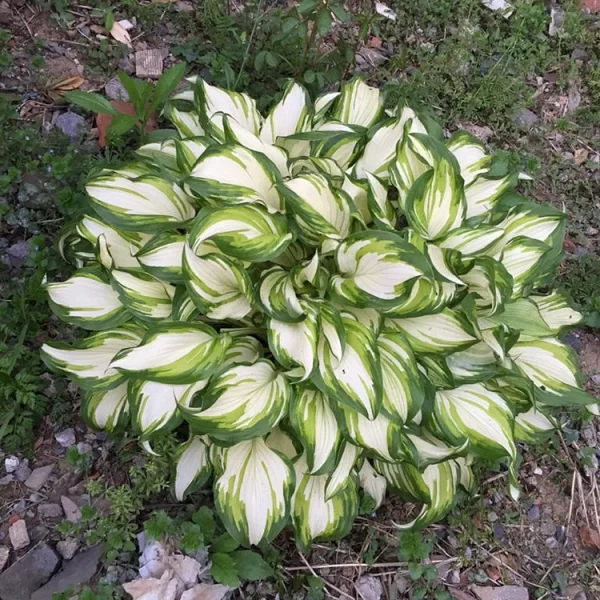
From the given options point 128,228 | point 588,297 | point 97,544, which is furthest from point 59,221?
point 588,297

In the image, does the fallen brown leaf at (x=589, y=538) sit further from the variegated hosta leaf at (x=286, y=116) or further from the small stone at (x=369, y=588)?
the variegated hosta leaf at (x=286, y=116)

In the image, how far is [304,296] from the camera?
1.52 m

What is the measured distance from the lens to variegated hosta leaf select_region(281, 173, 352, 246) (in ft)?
4.66

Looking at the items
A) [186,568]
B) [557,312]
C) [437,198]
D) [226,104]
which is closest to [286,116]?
[226,104]

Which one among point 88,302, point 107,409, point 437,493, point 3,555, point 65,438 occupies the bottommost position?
point 3,555

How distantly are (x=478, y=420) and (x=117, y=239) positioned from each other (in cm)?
103

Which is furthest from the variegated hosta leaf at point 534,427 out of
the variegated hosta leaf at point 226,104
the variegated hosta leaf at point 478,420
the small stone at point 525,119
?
the small stone at point 525,119

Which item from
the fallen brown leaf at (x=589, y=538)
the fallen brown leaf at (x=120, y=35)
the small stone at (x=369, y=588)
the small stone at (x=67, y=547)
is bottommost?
the small stone at (x=67, y=547)

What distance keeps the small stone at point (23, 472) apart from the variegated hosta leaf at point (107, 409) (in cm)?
30

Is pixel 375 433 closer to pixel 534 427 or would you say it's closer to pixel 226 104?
pixel 534 427

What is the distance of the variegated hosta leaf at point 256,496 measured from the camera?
149 cm

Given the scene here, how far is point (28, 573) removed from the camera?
1.62 metres

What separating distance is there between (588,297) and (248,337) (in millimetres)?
1388

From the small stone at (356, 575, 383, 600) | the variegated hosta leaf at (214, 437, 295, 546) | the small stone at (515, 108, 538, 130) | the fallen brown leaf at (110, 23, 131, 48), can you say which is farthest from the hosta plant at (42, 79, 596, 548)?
the small stone at (515, 108, 538, 130)
